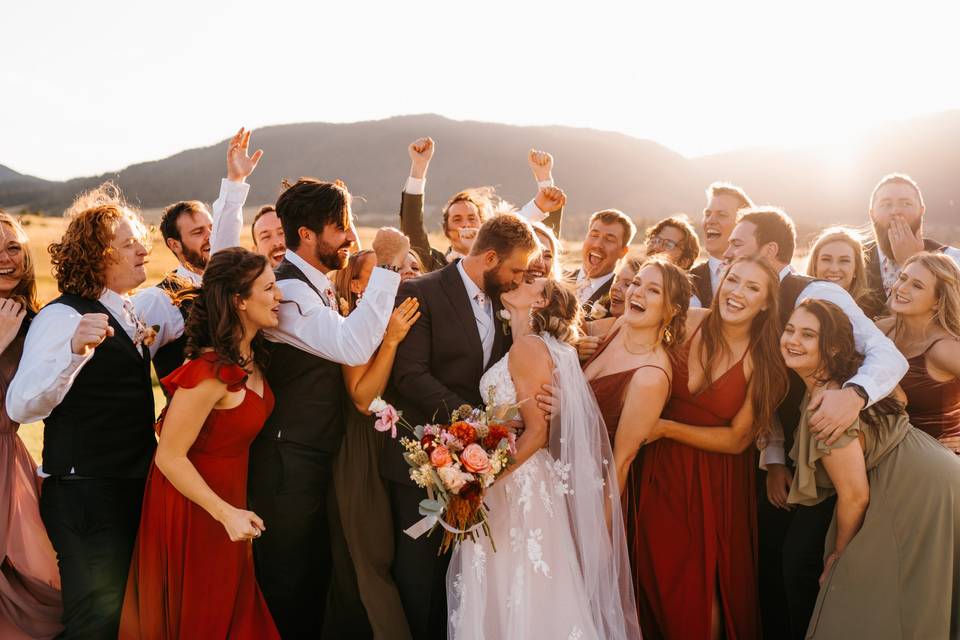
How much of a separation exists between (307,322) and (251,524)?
Result: 110 cm

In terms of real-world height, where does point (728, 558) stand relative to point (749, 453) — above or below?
below

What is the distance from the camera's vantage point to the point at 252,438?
416 cm

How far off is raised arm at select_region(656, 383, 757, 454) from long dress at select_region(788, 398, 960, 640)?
399 mm

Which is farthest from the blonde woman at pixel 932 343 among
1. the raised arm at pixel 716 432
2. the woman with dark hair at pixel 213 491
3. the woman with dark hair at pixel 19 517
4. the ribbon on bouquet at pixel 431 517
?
the woman with dark hair at pixel 19 517

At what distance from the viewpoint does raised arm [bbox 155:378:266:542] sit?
145 inches

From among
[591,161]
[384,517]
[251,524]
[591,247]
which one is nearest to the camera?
[251,524]

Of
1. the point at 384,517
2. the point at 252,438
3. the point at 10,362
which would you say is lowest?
the point at 384,517

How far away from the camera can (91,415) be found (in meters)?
3.93

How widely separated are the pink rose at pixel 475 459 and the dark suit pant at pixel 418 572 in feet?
2.77

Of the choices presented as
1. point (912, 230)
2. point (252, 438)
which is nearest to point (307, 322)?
point (252, 438)

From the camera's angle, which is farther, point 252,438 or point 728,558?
point 728,558

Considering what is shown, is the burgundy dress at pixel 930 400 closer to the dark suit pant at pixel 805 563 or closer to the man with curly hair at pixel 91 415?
the dark suit pant at pixel 805 563

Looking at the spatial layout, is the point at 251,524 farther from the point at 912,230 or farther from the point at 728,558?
the point at 912,230

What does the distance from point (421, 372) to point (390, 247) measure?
2.80 feet
